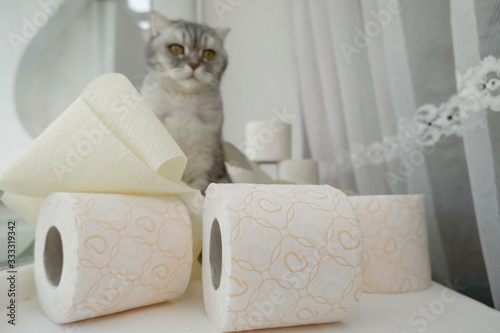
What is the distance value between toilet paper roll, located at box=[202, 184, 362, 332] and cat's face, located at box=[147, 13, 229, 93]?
0.45 metres

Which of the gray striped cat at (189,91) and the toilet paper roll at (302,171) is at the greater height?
the gray striped cat at (189,91)

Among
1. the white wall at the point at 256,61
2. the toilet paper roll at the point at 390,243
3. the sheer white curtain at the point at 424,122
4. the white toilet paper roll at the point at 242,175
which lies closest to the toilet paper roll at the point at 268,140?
the white wall at the point at 256,61

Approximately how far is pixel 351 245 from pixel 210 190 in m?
0.19

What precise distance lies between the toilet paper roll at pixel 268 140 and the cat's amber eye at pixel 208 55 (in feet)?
1.29

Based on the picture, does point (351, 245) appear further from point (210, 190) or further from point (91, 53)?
point (91, 53)

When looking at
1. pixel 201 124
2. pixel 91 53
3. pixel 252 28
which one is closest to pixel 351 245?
pixel 201 124

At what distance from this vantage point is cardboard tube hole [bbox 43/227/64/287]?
0.51m

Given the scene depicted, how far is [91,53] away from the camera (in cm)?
95

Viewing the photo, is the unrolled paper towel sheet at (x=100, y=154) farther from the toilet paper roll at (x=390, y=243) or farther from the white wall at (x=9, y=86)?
the toilet paper roll at (x=390, y=243)

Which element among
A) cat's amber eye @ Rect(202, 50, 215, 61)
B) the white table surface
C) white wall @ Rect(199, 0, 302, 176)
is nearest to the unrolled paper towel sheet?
the white table surface

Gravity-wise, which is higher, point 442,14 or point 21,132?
point 442,14

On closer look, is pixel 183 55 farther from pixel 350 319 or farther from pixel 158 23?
pixel 350 319

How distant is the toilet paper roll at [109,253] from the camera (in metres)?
0.42

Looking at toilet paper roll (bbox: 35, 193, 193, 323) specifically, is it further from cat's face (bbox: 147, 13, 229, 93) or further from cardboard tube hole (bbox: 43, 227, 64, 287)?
cat's face (bbox: 147, 13, 229, 93)
